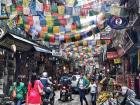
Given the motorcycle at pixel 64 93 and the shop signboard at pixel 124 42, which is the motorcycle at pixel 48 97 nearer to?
the shop signboard at pixel 124 42

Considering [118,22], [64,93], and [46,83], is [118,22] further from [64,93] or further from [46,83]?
[64,93]

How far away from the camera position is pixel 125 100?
52.5 feet

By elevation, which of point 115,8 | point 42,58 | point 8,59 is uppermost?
point 115,8

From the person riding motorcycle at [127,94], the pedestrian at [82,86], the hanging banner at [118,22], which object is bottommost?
the pedestrian at [82,86]

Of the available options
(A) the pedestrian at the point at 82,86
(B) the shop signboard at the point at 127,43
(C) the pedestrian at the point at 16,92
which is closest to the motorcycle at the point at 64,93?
(A) the pedestrian at the point at 82,86

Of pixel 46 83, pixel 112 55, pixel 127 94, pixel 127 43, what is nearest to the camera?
pixel 127 94

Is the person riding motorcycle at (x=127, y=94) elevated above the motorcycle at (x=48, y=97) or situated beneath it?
elevated above

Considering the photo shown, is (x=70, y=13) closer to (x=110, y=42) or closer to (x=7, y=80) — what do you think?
(x=7, y=80)

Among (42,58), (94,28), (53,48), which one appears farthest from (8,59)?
(53,48)

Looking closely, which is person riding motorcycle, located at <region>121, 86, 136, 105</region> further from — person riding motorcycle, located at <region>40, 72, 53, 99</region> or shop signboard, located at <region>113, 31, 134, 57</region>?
shop signboard, located at <region>113, 31, 134, 57</region>

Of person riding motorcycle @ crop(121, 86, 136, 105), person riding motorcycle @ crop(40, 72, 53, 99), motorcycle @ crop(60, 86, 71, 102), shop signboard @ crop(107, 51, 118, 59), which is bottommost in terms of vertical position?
motorcycle @ crop(60, 86, 71, 102)

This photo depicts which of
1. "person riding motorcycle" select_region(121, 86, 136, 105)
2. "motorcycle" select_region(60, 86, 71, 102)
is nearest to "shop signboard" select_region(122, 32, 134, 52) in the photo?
"motorcycle" select_region(60, 86, 71, 102)

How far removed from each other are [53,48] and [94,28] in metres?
21.0

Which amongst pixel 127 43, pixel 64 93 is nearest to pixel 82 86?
pixel 127 43
